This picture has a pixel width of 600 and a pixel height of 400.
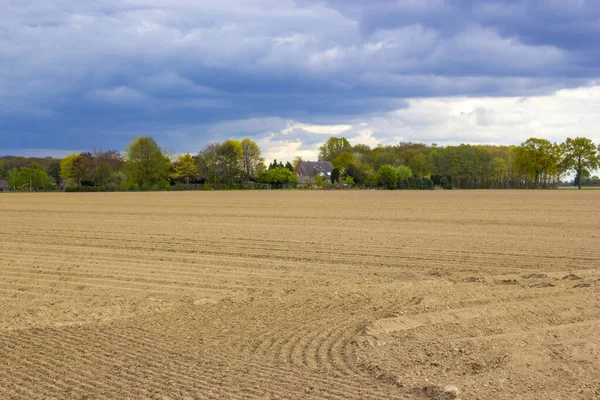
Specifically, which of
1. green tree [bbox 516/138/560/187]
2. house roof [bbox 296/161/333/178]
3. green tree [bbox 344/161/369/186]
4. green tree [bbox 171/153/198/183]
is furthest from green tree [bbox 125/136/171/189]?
green tree [bbox 516/138/560/187]

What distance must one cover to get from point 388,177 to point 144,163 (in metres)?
50.6

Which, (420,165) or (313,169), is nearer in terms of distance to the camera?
(420,165)

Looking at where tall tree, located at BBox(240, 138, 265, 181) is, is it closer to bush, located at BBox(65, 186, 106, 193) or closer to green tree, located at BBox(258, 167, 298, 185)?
green tree, located at BBox(258, 167, 298, 185)

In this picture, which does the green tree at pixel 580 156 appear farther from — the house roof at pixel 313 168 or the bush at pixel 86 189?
the bush at pixel 86 189

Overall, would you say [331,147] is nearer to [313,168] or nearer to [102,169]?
[313,168]

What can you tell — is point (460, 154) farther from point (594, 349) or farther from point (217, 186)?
point (594, 349)

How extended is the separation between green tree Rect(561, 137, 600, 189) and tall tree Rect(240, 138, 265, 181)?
64306 mm

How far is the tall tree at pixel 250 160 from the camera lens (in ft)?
403

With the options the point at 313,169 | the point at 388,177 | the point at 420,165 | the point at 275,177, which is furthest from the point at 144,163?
the point at 420,165

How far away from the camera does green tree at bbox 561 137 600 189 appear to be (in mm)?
119375

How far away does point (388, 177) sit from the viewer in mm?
123625

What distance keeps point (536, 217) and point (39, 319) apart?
25876 mm

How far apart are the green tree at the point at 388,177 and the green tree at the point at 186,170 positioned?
39716 mm

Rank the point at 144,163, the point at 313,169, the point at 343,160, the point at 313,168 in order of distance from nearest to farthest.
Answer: the point at 144,163, the point at 343,160, the point at 313,169, the point at 313,168
